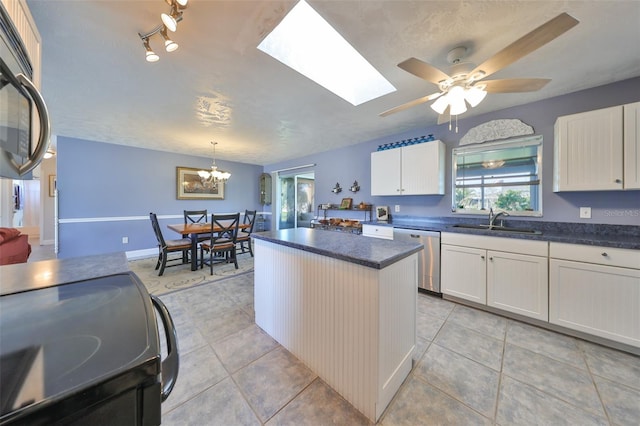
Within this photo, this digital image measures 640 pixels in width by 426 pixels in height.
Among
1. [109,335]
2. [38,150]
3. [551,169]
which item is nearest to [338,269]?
[109,335]

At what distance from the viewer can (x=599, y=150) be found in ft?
6.68

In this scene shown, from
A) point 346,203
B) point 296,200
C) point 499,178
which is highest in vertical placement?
point 499,178

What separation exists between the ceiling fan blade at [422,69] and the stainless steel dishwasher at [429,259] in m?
1.81

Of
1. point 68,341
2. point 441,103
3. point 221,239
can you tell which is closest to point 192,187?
point 221,239

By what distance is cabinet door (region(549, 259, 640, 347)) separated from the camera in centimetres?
173

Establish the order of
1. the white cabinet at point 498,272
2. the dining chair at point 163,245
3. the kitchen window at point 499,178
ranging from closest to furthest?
the white cabinet at point 498,272
the kitchen window at point 499,178
the dining chair at point 163,245

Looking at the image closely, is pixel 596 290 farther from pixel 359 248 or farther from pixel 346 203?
pixel 346 203

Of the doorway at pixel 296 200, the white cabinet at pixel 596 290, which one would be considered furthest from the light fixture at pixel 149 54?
the doorway at pixel 296 200

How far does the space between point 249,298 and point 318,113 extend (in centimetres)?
247

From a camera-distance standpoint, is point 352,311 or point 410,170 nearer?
point 352,311

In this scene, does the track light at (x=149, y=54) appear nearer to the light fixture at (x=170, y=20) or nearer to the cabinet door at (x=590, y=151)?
the light fixture at (x=170, y=20)

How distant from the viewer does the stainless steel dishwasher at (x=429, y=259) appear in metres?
2.72

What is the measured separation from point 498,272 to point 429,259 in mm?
678

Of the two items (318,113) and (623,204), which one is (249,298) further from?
(623,204)
